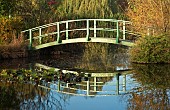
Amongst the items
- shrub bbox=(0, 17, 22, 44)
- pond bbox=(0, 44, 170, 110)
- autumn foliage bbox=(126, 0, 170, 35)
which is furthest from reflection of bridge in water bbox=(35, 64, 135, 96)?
shrub bbox=(0, 17, 22, 44)

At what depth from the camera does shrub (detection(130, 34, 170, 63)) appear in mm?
14586

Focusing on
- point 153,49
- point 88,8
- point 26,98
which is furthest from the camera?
point 88,8

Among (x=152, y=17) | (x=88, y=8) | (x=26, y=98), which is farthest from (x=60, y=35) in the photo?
(x=26, y=98)

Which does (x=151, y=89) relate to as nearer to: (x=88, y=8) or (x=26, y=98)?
(x=26, y=98)

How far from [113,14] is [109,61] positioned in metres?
11.3

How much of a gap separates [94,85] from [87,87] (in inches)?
15.6

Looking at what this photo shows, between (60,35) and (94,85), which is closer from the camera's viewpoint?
(94,85)

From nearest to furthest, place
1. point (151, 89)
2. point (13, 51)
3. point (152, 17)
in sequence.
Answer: point (151, 89) < point (152, 17) < point (13, 51)

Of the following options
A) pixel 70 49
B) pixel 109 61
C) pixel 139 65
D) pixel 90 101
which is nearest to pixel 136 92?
pixel 90 101

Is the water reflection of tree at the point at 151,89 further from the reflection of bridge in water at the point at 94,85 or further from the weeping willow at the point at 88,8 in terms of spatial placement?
the weeping willow at the point at 88,8

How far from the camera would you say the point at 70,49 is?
20141 mm

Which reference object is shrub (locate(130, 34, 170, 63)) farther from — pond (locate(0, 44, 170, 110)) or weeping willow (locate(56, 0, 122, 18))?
weeping willow (locate(56, 0, 122, 18))

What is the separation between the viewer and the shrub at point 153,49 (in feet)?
47.9

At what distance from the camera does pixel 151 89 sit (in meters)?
10.1
